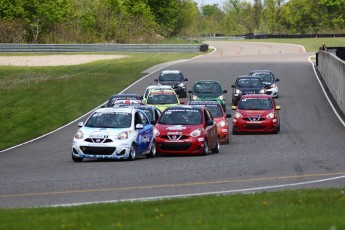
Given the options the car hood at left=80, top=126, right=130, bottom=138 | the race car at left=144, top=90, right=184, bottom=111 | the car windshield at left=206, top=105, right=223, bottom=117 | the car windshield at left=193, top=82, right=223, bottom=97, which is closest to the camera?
the car hood at left=80, top=126, right=130, bottom=138

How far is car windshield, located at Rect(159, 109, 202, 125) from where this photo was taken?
2650 centimetres

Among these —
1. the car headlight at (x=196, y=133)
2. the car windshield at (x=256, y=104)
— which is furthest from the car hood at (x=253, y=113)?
the car headlight at (x=196, y=133)

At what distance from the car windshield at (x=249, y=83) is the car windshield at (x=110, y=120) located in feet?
72.2

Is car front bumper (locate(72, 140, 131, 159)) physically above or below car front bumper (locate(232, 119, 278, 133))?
above

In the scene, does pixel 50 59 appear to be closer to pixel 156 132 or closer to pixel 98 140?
pixel 156 132

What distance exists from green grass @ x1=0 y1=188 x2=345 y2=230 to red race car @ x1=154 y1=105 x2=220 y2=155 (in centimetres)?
1092

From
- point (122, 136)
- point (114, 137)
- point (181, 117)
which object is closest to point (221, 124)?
point (181, 117)

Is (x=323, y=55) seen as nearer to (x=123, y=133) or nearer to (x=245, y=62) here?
(x=245, y=62)

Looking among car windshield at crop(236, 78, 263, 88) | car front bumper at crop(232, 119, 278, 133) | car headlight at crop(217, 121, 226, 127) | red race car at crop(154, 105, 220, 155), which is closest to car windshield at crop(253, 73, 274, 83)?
car windshield at crop(236, 78, 263, 88)

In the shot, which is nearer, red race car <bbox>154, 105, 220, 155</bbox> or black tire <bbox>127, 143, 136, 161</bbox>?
black tire <bbox>127, 143, 136, 161</bbox>

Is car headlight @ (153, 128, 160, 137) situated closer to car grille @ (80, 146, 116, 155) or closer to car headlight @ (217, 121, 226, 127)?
car grille @ (80, 146, 116, 155)

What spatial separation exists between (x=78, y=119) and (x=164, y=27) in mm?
81407

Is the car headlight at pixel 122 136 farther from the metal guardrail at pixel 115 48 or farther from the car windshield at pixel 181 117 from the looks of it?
the metal guardrail at pixel 115 48

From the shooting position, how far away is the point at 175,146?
25.5 m
